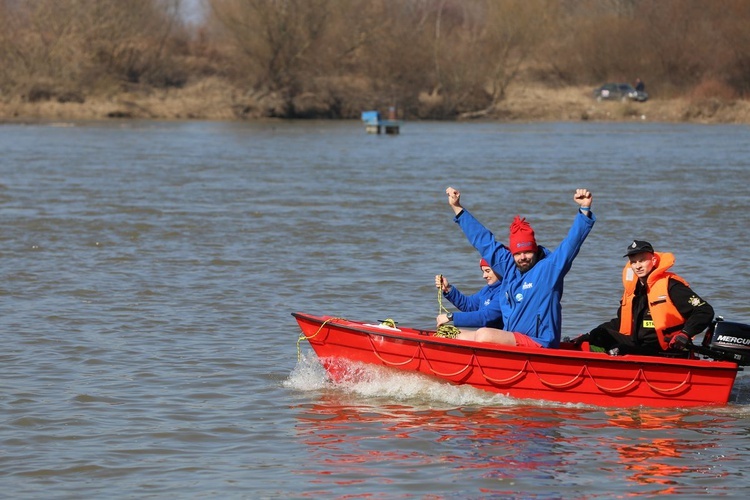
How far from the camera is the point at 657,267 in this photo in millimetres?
8805

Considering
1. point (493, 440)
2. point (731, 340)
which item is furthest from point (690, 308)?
point (493, 440)

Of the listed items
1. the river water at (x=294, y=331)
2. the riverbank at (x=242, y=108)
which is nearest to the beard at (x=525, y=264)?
the river water at (x=294, y=331)

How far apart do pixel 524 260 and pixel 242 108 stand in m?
55.2

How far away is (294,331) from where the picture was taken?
11664 millimetres

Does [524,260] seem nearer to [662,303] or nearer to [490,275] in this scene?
[490,275]

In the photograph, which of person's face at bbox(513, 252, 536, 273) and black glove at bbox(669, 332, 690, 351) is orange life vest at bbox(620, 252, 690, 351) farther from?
person's face at bbox(513, 252, 536, 273)

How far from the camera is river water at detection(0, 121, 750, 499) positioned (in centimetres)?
746

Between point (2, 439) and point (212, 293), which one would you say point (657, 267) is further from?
point (212, 293)

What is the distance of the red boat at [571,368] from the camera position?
8.52m

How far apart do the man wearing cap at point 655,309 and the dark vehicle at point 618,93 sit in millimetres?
Result: 56779

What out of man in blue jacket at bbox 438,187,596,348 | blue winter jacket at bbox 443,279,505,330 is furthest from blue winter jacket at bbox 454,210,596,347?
blue winter jacket at bbox 443,279,505,330

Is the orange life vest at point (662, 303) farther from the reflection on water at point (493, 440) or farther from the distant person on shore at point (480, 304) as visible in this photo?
the distant person on shore at point (480, 304)

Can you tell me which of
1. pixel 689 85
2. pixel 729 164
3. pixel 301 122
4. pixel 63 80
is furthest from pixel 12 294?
pixel 689 85

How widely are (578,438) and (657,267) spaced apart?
57.1 inches
